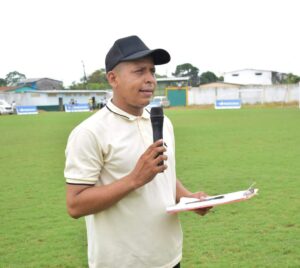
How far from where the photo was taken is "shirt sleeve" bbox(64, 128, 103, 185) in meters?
2.20

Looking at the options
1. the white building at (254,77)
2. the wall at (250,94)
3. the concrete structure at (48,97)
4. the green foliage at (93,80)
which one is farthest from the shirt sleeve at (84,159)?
the green foliage at (93,80)

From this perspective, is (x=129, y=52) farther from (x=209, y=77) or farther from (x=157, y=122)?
(x=209, y=77)

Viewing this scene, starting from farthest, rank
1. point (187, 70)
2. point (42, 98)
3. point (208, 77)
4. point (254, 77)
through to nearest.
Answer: point (187, 70), point (208, 77), point (254, 77), point (42, 98)

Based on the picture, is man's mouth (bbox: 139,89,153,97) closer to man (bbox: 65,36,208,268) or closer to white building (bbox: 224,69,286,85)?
man (bbox: 65,36,208,268)

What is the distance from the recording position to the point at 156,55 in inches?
93.5

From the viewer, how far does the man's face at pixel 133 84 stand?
2322 millimetres

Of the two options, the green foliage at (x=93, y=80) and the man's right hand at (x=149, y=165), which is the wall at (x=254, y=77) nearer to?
the green foliage at (x=93, y=80)

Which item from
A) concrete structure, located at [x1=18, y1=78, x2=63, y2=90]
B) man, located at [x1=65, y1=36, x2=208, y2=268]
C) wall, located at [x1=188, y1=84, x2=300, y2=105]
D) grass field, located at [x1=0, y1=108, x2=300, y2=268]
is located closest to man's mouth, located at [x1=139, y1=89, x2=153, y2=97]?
man, located at [x1=65, y1=36, x2=208, y2=268]

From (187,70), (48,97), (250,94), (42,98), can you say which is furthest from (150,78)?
(187,70)

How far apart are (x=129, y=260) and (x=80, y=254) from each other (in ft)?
9.78

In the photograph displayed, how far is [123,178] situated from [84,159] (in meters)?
0.21

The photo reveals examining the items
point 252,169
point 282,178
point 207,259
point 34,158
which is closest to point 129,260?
point 207,259

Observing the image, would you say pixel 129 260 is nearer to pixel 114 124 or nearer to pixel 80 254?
pixel 114 124

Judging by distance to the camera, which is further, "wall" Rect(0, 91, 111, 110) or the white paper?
"wall" Rect(0, 91, 111, 110)
